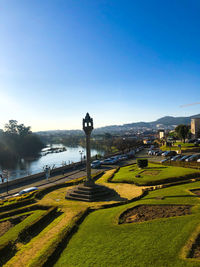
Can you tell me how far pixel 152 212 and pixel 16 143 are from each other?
311 ft

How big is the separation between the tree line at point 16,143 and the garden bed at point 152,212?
80.4m

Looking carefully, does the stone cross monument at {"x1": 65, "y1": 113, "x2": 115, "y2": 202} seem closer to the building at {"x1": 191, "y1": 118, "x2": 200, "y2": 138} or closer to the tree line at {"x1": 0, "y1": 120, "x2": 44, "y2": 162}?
the building at {"x1": 191, "y1": 118, "x2": 200, "y2": 138}

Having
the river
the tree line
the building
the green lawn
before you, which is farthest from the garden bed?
the tree line

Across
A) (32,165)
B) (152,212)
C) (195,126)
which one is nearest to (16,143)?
(32,165)

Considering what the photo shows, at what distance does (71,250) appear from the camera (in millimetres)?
9648

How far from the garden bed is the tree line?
80431 millimetres

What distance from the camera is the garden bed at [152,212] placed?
12.4m

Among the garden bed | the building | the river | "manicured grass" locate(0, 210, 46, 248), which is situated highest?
the building

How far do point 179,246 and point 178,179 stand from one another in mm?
14542

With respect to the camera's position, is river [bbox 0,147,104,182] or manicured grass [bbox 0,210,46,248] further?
river [bbox 0,147,104,182]

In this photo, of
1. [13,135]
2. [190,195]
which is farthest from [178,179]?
[13,135]

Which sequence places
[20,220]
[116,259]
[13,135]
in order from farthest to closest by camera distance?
[13,135] < [20,220] < [116,259]

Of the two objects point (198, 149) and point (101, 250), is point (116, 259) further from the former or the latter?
point (198, 149)

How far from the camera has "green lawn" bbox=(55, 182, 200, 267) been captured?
806 cm
